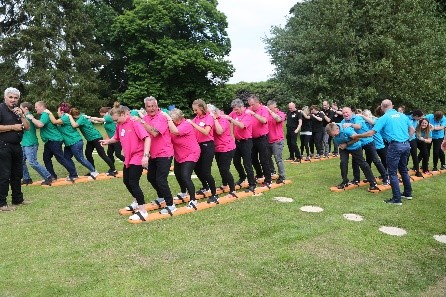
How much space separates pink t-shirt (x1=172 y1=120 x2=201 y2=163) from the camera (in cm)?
660

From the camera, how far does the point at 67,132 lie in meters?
9.22

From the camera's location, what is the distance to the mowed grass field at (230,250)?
3969mm

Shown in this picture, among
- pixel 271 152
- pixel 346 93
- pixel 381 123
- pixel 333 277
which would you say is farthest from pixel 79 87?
pixel 333 277

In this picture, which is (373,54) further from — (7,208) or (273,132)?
(7,208)

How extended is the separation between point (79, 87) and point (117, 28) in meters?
5.96

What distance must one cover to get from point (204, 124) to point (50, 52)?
29236 millimetres

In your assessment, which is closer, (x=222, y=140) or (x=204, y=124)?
(x=204, y=124)

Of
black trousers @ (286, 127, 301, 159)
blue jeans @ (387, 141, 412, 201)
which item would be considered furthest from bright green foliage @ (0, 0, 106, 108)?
blue jeans @ (387, 141, 412, 201)

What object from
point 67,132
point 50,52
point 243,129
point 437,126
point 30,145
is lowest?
point 437,126

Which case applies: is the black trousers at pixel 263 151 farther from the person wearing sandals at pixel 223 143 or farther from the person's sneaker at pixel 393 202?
the person's sneaker at pixel 393 202

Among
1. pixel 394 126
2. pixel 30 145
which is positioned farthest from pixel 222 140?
pixel 30 145

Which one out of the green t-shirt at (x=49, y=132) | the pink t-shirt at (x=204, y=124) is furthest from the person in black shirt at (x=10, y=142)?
Answer: the pink t-shirt at (x=204, y=124)

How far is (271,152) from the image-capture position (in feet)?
30.4

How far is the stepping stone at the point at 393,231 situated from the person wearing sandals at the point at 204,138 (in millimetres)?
2957
